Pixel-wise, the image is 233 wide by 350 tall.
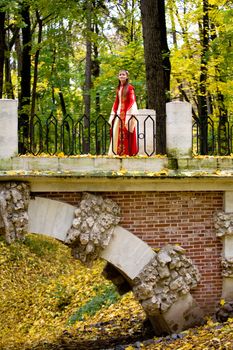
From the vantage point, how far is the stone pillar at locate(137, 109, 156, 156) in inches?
366

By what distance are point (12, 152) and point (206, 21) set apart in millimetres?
9570

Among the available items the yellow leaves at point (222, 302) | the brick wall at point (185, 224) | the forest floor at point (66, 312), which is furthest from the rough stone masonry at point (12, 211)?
the yellow leaves at point (222, 302)

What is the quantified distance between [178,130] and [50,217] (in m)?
2.02

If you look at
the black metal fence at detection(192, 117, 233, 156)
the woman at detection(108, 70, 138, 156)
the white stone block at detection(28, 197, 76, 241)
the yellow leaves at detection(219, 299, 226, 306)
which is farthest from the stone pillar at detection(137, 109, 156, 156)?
the yellow leaves at detection(219, 299, 226, 306)

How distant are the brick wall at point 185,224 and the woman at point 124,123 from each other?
780 mm

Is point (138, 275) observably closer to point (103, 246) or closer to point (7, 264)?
point (103, 246)

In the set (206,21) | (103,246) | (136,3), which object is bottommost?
(103,246)

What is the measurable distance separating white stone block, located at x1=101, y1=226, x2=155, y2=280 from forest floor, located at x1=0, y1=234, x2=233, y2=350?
1015 millimetres

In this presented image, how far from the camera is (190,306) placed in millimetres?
9297

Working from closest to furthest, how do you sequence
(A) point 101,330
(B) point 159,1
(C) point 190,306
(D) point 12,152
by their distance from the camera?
(D) point 12,152, (C) point 190,306, (A) point 101,330, (B) point 159,1

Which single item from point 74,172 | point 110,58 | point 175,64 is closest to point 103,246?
point 74,172

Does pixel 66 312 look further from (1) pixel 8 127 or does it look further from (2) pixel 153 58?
(1) pixel 8 127

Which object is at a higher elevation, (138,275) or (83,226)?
(83,226)

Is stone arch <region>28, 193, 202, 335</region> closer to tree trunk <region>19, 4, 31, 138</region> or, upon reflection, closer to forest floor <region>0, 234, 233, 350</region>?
forest floor <region>0, 234, 233, 350</region>
